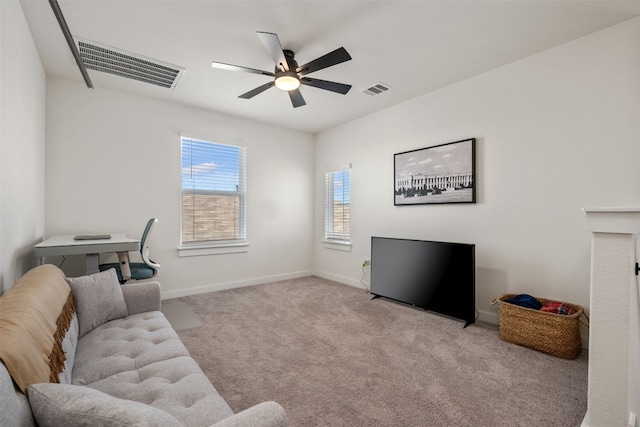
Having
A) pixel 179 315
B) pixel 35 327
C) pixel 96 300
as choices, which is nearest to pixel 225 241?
pixel 179 315

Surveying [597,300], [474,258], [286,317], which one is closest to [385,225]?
[474,258]

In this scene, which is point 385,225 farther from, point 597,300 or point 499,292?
point 597,300

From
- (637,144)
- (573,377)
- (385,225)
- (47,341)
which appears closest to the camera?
(47,341)

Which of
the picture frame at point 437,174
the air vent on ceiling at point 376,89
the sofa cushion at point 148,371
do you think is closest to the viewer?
the sofa cushion at point 148,371

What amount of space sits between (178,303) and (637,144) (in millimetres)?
4850

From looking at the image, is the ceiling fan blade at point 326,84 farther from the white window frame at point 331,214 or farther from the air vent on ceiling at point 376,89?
the white window frame at point 331,214

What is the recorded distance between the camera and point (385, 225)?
4188 millimetres

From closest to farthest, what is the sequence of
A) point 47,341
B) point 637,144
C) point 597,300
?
point 47,341, point 597,300, point 637,144

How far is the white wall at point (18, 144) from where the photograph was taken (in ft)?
5.72

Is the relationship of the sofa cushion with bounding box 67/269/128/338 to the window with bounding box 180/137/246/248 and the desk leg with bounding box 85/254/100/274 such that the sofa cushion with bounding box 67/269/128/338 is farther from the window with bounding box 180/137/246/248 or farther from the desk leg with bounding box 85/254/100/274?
the window with bounding box 180/137/246/248

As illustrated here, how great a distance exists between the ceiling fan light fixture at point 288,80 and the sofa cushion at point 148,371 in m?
2.23

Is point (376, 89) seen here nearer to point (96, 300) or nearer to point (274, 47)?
point (274, 47)

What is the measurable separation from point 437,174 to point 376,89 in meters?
1.27

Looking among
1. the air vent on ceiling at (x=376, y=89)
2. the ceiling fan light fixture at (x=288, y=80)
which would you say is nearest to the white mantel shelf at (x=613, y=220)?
the ceiling fan light fixture at (x=288, y=80)
